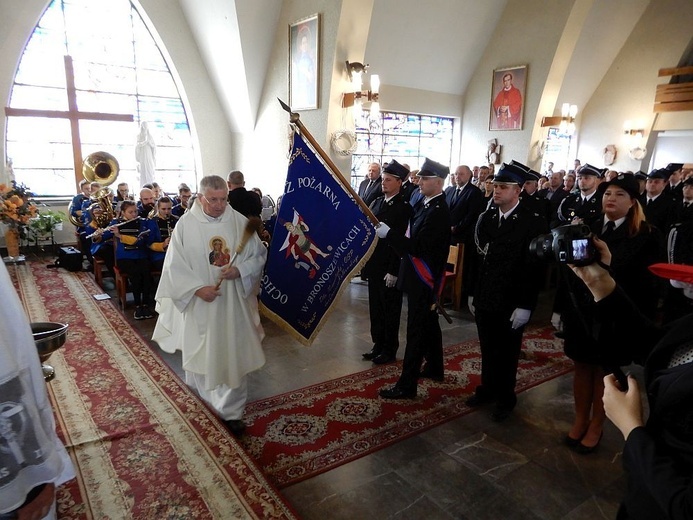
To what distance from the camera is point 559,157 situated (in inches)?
578

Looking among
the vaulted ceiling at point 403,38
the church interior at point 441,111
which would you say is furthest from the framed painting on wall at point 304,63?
the vaulted ceiling at point 403,38

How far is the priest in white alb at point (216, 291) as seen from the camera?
3.10 m

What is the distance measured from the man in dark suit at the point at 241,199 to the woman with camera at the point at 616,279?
299 centimetres

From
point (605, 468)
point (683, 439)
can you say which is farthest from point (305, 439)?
point (683, 439)

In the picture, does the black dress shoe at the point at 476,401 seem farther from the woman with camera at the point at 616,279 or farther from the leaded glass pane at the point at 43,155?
the leaded glass pane at the point at 43,155

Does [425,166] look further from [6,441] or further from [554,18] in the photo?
[554,18]

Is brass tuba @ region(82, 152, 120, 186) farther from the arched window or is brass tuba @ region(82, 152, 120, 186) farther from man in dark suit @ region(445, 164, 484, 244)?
man in dark suit @ region(445, 164, 484, 244)

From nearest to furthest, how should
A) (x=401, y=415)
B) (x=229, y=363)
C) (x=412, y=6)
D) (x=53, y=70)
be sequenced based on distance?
(x=229, y=363) → (x=401, y=415) → (x=412, y=6) → (x=53, y=70)

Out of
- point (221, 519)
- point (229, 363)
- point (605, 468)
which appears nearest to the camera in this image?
point (221, 519)

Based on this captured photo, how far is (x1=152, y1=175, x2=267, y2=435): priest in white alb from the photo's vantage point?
310 cm

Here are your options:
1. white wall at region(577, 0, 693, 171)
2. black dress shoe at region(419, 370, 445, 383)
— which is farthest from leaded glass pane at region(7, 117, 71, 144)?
white wall at region(577, 0, 693, 171)

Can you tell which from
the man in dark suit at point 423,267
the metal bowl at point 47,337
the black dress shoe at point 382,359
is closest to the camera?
the metal bowl at point 47,337

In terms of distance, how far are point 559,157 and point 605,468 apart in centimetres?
1362

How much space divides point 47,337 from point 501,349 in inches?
119
